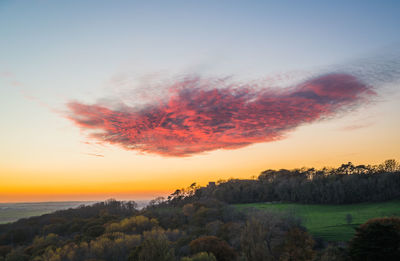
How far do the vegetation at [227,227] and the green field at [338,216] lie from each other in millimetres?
290

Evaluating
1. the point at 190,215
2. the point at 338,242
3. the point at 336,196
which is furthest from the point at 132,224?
the point at 336,196

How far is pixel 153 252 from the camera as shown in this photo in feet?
42.8

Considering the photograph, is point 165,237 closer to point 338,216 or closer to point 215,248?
point 215,248

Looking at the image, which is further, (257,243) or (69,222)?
(69,222)

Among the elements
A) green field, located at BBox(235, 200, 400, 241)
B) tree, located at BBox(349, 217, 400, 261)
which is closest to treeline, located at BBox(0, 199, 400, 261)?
tree, located at BBox(349, 217, 400, 261)

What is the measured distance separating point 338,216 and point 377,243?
Result: 29057mm

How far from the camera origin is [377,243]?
622 inches

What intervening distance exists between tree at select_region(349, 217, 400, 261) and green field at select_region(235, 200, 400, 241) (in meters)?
13.1

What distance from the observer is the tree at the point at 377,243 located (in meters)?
15.3

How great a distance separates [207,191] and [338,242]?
5521 cm

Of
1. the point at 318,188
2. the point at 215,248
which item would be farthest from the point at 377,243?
the point at 318,188

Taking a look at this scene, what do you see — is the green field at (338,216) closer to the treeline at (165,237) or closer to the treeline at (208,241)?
the treeline at (208,241)

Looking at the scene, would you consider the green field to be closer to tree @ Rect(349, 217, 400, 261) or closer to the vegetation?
the vegetation

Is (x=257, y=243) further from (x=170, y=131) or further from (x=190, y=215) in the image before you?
(x=190, y=215)
